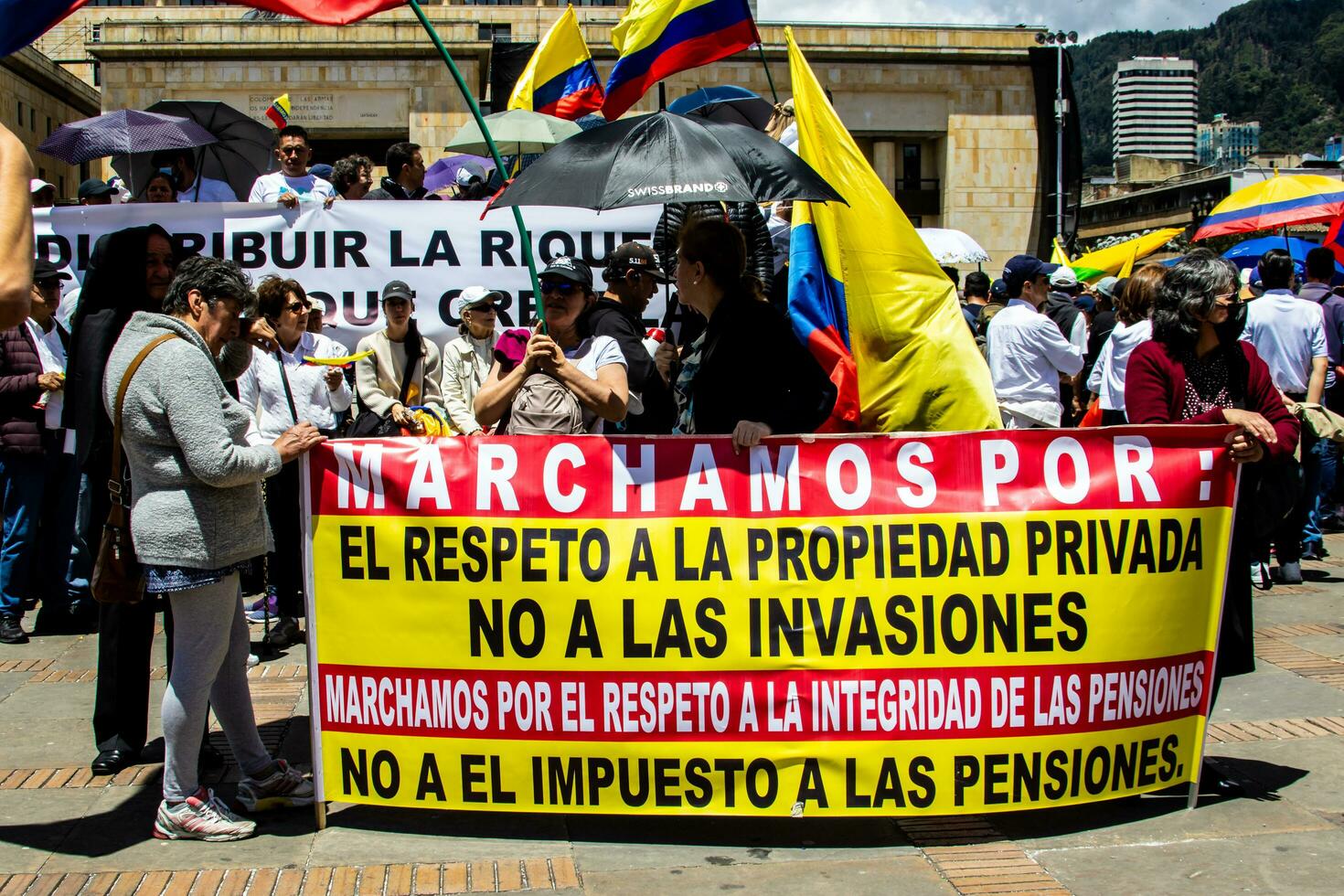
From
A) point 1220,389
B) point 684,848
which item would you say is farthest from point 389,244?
point 1220,389

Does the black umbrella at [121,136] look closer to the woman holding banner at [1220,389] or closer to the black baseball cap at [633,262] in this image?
the black baseball cap at [633,262]

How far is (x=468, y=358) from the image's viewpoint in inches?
318

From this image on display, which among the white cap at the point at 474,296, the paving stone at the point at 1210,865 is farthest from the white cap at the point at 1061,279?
the paving stone at the point at 1210,865

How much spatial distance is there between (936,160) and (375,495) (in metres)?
45.7

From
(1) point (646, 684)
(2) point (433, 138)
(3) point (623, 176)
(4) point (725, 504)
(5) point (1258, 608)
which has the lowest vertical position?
(5) point (1258, 608)

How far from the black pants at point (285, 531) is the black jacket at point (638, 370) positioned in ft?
6.25

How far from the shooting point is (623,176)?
4875mm

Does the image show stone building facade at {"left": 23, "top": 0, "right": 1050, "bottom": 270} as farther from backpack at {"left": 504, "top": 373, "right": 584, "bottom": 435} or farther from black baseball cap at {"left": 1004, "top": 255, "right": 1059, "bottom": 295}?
backpack at {"left": 504, "top": 373, "right": 584, "bottom": 435}

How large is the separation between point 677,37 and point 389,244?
94.1 inches

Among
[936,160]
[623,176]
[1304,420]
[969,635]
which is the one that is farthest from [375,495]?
[936,160]

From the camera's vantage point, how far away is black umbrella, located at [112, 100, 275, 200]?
11867 millimetres

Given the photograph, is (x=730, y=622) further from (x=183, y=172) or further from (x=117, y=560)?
(x=183, y=172)

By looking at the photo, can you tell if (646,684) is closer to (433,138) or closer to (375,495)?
(375,495)

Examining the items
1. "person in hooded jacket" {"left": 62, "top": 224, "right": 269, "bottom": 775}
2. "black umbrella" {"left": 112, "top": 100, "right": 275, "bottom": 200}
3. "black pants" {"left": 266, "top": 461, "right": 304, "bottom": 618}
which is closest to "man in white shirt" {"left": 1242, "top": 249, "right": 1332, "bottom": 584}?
"black pants" {"left": 266, "top": 461, "right": 304, "bottom": 618}
